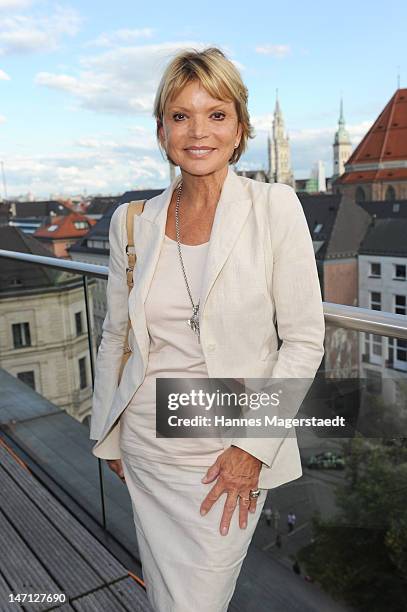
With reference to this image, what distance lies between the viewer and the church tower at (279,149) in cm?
11362

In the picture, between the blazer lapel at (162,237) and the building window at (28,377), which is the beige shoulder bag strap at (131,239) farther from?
the building window at (28,377)

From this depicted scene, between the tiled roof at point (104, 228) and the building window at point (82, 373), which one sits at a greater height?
the tiled roof at point (104, 228)

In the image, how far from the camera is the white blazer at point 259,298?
1.30m

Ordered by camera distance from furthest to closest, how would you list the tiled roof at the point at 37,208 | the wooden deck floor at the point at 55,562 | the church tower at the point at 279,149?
the church tower at the point at 279,149 → the tiled roof at the point at 37,208 → the wooden deck floor at the point at 55,562

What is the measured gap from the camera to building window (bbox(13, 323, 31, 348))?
3582 millimetres

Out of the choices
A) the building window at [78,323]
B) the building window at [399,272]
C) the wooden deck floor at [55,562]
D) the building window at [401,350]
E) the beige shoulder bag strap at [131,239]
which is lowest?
the building window at [399,272]

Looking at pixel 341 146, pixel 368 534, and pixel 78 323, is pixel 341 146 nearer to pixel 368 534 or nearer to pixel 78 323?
pixel 78 323

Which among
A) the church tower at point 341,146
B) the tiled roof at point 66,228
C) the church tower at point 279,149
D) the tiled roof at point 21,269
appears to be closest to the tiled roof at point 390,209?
the tiled roof at point 66,228

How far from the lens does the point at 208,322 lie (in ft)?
4.38

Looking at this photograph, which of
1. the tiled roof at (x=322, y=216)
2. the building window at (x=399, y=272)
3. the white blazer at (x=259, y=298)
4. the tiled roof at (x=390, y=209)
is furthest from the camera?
the tiled roof at (x=390, y=209)

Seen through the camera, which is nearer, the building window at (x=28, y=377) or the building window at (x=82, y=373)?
the building window at (x=82, y=373)

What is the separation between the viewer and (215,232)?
137 centimetres

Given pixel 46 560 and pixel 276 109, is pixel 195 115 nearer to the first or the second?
pixel 46 560

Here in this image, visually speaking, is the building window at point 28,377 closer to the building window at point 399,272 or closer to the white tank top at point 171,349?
the white tank top at point 171,349
